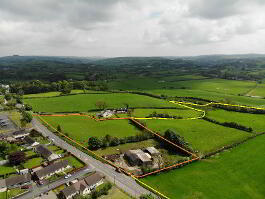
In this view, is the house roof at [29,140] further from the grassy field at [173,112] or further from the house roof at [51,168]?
the grassy field at [173,112]

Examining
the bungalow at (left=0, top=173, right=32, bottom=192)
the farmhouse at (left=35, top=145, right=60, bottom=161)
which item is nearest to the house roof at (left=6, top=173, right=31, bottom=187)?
the bungalow at (left=0, top=173, right=32, bottom=192)

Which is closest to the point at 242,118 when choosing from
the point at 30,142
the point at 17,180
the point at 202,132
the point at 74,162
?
the point at 202,132

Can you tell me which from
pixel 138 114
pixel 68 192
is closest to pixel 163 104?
pixel 138 114

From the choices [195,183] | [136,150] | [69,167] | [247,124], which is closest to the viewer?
[195,183]

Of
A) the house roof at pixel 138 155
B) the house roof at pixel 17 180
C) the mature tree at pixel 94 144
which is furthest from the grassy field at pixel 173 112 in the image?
the house roof at pixel 17 180

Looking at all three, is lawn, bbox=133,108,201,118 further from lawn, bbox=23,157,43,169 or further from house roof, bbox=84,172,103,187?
house roof, bbox=84,172,103,187

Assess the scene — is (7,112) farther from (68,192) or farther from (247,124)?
(247,124)
